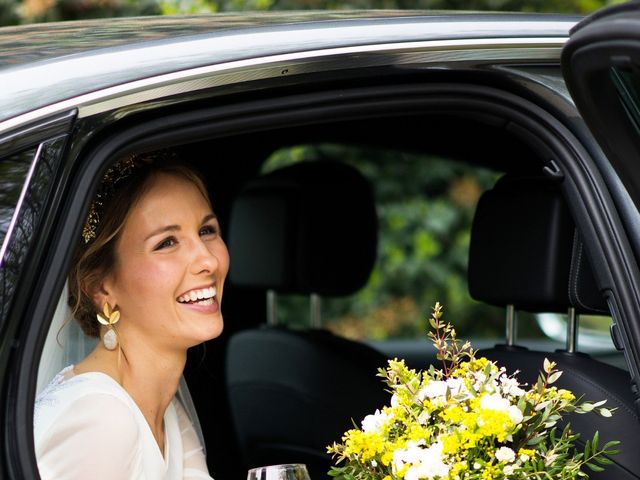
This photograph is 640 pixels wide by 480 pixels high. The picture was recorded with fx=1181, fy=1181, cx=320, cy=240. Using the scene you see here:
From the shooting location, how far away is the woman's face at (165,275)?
7.87ft

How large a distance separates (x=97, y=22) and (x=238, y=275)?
147 centimetres

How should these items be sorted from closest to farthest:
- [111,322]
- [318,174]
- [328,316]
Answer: [111,322] → [318,174] → [328,316]

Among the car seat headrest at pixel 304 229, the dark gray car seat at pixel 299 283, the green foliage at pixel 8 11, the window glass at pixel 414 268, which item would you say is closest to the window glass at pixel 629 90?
the dark gray car seat at pixel 299 283

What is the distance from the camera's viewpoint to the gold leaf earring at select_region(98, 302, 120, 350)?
2.44m

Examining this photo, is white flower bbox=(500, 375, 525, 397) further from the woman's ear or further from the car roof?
the woman's ear

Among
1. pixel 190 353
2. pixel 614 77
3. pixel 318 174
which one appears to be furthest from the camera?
pixel 318 174

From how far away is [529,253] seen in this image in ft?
7.72

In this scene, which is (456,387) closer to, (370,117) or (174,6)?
(370,117)

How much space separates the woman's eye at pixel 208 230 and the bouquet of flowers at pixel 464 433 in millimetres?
764

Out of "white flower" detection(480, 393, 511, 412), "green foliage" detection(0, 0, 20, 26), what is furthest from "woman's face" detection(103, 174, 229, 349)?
"green foliage" detection(0, 0, 20, 26)

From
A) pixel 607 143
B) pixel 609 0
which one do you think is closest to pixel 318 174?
pixel 607 143

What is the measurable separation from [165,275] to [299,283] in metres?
1.15

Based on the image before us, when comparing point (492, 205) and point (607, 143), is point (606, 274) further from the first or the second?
point (492, 205)

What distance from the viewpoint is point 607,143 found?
167 centimetres
